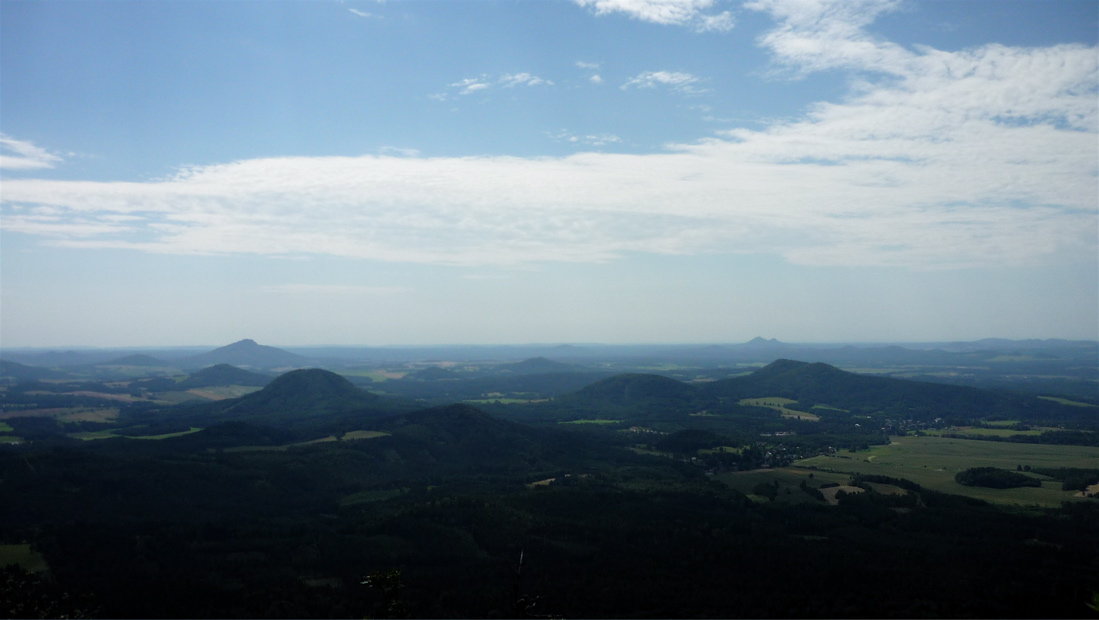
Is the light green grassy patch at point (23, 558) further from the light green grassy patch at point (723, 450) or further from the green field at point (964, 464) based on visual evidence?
the green field at point (964, 464)

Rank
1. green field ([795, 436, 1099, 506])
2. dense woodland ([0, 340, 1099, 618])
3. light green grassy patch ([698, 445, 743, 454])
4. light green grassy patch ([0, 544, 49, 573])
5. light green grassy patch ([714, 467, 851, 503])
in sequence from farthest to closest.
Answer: light green grassy patch ([698, 445, 743, 454])
light green grassy patch ([714, 467, 851, 503])
green field ([795, 436, 1099, 506])
light green grassy patch ([0, 544, 49, 573])
dense woodland ([0, 340, 1099, 618])

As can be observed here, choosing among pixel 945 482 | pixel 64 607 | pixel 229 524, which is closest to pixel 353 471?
pixel 229 524

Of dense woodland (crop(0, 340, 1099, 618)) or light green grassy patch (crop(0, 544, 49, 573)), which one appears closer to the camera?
dense woodland (crop(0, 340, 1099, 618))

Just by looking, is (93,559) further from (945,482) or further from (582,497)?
(945,482)

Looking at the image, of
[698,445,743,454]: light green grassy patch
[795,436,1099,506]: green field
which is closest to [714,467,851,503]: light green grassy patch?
[795,436,1099,506]: green field

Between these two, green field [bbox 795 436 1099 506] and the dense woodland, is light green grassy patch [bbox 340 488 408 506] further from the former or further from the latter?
green field [bbox 795 436 1099 506]

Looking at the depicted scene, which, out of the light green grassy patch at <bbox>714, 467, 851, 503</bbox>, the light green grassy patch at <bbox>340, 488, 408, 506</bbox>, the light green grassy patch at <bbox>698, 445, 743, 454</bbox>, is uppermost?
the light green grassy patch at <bbox>698, 445, 743, 454</bbox>
